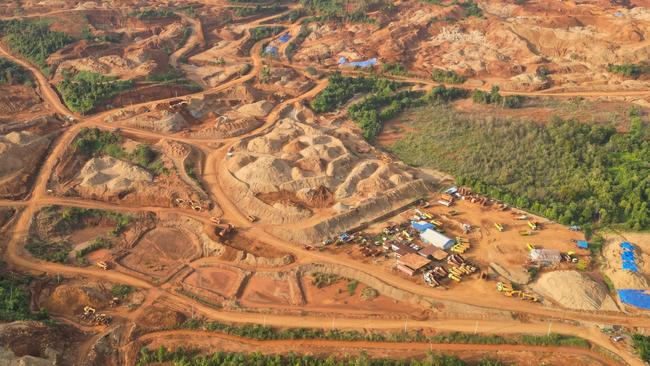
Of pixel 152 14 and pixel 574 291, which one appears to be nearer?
pixel 574 291

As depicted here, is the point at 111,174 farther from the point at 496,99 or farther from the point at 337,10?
the point at 337,10

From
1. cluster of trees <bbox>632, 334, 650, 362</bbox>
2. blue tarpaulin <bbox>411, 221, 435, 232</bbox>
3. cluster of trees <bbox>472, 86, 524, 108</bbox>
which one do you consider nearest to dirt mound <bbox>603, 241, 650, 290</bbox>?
cluster of trees <bbox>632, 334, 650, 362</bbox>

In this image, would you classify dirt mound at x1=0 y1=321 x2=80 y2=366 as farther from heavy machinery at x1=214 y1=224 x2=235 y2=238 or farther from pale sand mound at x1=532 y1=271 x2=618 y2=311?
pale sand mound at x1=532 y1=271 x2=618 y2=311

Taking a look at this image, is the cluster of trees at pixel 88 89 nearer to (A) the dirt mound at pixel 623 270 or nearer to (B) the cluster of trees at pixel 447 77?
(B) the cluster of trees at pixel 447 77

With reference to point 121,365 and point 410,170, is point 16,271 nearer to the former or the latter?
point 121,365

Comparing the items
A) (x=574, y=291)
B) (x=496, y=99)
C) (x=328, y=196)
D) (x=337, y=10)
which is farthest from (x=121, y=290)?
(x=337, y=10)

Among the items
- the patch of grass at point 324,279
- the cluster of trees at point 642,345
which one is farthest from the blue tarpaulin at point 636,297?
the patch of grass at point 324,279

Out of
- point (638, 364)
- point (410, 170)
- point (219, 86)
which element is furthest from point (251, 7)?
point (638, 364)
